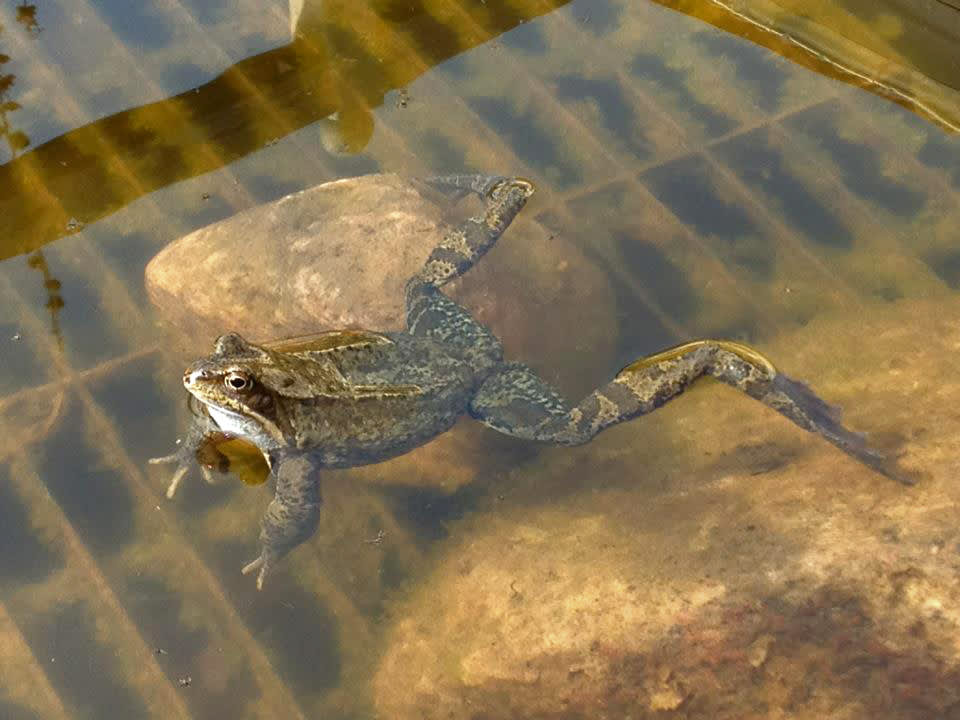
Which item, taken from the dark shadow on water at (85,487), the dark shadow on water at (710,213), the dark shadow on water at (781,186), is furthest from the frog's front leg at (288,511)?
the dark shadow on water at (781,186)

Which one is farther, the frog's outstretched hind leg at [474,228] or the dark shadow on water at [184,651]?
the frog's outstretched hind leg at [474,228]

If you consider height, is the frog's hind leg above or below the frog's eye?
below

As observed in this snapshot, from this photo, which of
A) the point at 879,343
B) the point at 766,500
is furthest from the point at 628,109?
the point at 766,500

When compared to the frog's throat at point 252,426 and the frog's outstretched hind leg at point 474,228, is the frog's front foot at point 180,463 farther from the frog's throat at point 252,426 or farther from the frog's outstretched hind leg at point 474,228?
the frog's outstretched hind leg at point 474,228

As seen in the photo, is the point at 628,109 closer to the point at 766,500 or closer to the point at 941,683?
the point at 766,500

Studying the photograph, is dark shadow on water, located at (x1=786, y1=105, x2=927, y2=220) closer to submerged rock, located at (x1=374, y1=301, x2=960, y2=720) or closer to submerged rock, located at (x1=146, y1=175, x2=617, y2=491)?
submerged rock, located at (x1=374, y1=301, x2=960, y2=720)

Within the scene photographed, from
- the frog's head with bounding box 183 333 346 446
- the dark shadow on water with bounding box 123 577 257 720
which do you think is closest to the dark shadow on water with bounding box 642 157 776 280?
the frog's head with bounding box 183 333 346 446

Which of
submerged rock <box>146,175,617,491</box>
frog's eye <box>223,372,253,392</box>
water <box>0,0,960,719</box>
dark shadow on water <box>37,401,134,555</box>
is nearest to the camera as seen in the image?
water <box>0,0,960,719</box>
